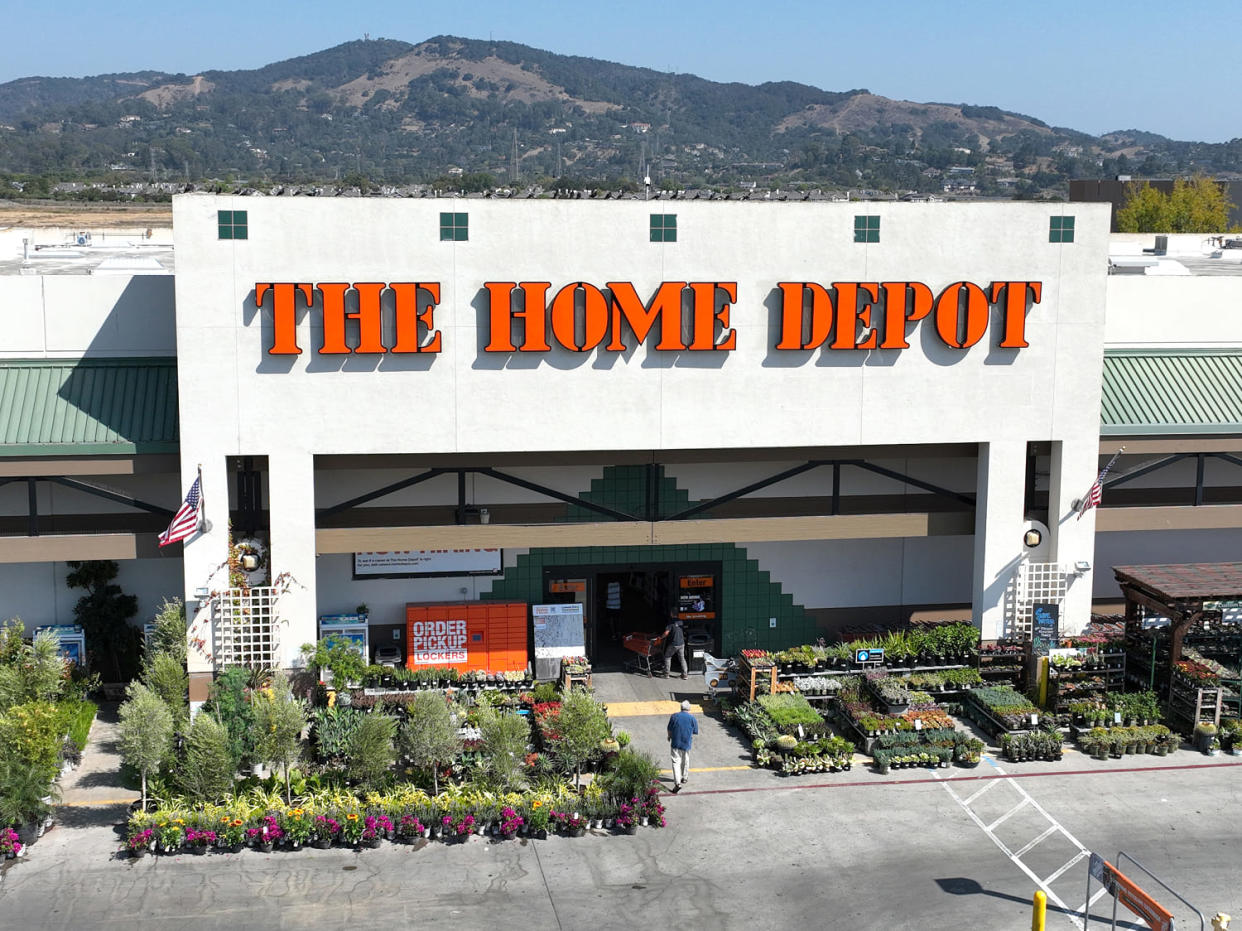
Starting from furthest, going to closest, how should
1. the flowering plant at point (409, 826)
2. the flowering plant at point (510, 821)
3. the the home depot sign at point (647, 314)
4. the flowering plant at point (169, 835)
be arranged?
the the home depot sign at point (647, 314)
the flowering plant at point (510, 821)
the flowering plant at point (409, 826)
the flowering plant at point (169, 835)

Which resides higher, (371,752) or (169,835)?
(371,752)

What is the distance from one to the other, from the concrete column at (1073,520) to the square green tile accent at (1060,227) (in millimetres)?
4019

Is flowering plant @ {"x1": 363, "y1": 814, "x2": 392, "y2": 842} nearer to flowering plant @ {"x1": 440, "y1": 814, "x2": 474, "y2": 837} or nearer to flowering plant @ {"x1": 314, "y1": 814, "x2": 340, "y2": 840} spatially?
flowering plant @ {"x1": 314, "y1": 814, "x2": 340, "y2": 840}

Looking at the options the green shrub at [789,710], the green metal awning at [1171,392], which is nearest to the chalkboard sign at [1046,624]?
the green metal awning at [1171,392]

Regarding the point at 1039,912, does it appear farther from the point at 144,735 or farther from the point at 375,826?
the point at 144,735

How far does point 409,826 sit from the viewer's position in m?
20.8

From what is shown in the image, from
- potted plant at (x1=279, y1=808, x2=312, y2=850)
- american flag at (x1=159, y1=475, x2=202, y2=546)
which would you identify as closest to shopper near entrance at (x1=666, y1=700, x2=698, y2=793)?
potted plant at (x1=279, y1=808, x2=312, y2=850)

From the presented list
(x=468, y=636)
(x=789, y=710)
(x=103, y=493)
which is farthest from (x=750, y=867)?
(x=103, y=493)

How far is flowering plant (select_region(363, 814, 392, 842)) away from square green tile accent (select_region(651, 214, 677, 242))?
1164 centimetres

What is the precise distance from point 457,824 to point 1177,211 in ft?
305

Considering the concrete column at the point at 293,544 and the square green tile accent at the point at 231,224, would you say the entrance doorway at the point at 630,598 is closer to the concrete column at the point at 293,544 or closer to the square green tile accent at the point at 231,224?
the concrete column at the point at 293,544

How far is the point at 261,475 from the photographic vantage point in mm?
27062

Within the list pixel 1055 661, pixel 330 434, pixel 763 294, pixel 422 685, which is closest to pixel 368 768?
pixel 422 685

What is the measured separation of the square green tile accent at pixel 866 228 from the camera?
26.2 metres
